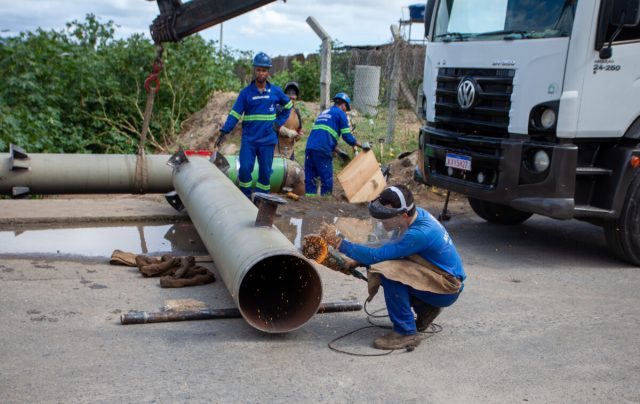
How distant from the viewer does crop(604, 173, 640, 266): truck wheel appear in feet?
22.6

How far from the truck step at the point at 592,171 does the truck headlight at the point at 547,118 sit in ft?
1.69

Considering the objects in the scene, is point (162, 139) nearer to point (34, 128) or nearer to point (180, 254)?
point (34, 128)

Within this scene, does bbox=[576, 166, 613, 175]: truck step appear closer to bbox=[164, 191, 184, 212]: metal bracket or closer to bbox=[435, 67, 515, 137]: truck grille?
bbox=[435, 67, 515, 137]: truck grille

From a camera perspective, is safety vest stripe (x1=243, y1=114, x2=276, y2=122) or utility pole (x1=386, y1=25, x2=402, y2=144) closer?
safety vest stripe (x1=243, y1=114, x2=276, y2=122)

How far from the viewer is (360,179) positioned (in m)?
9.66

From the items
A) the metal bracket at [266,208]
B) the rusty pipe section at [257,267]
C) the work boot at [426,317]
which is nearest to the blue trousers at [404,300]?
the work boot at [426,317]

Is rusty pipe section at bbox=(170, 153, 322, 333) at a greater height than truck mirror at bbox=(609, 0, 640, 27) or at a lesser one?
lesser

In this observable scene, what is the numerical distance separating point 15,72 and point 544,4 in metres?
11.3

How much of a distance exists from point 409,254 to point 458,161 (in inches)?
124

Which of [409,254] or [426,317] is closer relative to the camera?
[409,254]

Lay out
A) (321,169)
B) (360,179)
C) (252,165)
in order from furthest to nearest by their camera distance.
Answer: (321,169) → (360,179) → (252,165)

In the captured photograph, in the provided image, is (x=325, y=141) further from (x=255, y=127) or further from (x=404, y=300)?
(x=404, y=300)

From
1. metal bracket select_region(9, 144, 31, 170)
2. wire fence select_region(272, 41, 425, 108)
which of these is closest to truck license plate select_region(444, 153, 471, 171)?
metal bracket select_region(9, 144, 31, 170)

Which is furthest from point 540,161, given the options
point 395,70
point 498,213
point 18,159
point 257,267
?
point 18,159
